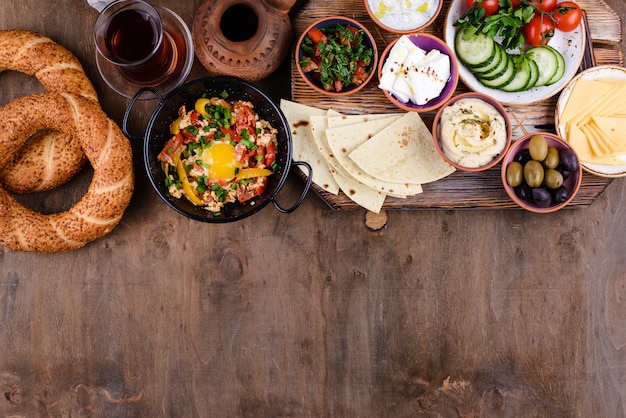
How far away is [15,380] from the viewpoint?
288 cm

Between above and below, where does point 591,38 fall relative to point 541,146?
above

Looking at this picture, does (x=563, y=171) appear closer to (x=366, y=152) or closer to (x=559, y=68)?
(x=559, y=68)

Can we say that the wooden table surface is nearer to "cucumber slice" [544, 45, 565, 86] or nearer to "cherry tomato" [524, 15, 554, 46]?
"cucumber slice" [544, 45, 565, 86]

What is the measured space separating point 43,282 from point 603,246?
299 centimetres

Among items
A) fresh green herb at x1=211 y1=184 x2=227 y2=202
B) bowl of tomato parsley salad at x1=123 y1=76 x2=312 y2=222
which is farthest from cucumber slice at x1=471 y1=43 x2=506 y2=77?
fresh green herb at x1=211 y1=184 x2=227 y2=202

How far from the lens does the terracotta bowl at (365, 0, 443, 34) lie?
2.69 meters

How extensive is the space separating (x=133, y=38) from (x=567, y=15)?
2.12 m

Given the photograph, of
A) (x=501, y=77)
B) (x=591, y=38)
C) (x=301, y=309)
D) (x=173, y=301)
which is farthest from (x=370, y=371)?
(x=591, y=38)

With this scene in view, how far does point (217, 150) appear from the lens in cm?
259

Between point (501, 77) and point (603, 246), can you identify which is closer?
point (501, 77)

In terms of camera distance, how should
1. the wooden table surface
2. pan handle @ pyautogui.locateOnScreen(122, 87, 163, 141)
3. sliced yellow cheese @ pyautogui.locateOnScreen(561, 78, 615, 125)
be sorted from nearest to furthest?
pan handle @ pyautogui.locateOnScreen(122, 87, 163, 141), sliced yellow cheese @ pyautogui.locateOnScreen(561, 78, 615, 125), the wooden table surface

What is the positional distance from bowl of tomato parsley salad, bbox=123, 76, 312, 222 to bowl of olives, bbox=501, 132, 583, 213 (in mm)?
1011

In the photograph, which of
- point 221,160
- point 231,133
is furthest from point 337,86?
point 221,160

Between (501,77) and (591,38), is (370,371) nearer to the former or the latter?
(501,77)
